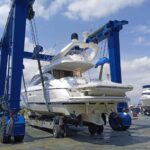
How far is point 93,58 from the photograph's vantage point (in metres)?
17.0

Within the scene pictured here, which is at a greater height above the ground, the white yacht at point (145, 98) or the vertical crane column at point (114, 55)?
the vertical crane column at point (114, 55)

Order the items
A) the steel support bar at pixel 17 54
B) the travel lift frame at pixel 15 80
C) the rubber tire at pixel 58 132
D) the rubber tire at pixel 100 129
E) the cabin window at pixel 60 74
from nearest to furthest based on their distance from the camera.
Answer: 1. the travel lift frame at pixel 15 80
2. the steel support bar at pixel 17 54
3. the rubber tire at pixel 58 132
4. the rubber tire at pixel 100 129
5. the cabin window at pixel 60 74

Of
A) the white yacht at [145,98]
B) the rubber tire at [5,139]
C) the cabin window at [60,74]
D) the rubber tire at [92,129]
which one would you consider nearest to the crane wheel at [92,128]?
the rubber tire at [92,129]

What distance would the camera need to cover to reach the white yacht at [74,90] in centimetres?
1329

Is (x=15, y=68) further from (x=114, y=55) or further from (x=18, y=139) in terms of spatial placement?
(x=114, y=55)

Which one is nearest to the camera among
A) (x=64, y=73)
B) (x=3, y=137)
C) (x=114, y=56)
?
(x=3, y=137)

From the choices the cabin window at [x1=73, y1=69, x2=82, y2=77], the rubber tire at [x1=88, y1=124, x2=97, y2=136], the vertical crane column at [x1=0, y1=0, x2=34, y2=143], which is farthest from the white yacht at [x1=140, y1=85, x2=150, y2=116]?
the vertical crane column at [x1=0, y1=0, x2=34, y2=143]

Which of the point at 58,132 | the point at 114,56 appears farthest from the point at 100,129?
the point at 114,56

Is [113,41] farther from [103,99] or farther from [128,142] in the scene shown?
[128,142]

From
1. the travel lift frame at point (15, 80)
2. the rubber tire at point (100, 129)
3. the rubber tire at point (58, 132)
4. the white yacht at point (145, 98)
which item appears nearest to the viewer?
the travel lift frame at point (15, 80)

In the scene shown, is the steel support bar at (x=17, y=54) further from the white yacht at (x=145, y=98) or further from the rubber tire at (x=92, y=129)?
the white yacht at (x=145, y=98)

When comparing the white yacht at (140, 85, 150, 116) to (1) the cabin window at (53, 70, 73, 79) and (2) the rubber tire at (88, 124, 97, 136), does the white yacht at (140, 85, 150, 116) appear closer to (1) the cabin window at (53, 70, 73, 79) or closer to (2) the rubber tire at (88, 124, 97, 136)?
(1) the cabin window at (53, 70, 73, 79)

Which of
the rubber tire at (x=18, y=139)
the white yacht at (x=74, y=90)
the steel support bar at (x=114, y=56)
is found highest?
the steel support bar at (x=114, y=56)

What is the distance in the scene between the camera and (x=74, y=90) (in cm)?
1387
